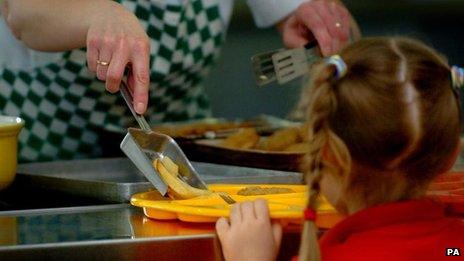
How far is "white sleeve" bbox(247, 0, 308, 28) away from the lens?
199 centimetres

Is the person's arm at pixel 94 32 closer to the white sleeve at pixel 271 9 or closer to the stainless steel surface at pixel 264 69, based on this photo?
the stainless steel surface at pixel 264 69

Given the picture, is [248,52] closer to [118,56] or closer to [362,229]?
[118,56]

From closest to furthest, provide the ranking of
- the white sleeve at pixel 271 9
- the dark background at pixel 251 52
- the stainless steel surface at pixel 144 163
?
the stainless steel surface at pixel 144 163 < the white sleeve at pixel 271 9 < the dark background at pixel 251 52

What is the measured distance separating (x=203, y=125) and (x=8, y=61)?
376 mm

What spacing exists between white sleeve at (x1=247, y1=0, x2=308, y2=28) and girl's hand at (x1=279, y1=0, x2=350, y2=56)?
0.05ft

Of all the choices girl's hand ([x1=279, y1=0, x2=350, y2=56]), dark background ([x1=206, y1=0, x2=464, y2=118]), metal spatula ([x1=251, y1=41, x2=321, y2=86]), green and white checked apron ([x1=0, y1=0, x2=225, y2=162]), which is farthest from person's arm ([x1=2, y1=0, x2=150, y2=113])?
dark background ([x1=206, y1=0, x2=464, y2=118])

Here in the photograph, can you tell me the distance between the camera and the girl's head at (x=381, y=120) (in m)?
1.05

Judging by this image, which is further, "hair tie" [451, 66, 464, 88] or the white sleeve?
the white sleeve

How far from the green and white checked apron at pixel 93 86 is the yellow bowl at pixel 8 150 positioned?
463 mm

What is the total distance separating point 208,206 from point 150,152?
180mm

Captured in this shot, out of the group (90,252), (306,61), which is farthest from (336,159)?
(306,61)

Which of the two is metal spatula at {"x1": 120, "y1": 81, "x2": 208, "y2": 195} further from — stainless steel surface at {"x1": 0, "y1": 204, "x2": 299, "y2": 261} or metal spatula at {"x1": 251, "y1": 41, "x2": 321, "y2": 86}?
metal spatula at {"x1": 251, "y1": 41, "x2": 321, "y2": 86}

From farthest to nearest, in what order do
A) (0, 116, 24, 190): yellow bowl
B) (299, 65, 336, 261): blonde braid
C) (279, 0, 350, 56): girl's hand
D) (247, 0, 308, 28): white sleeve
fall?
(247, 0, 308, 28): white sleeve, (279, 0, 350, 56): girl's hand, (0, 116, 24, 190): yellow bowl, (299, 65, 336, 261): blonde braid

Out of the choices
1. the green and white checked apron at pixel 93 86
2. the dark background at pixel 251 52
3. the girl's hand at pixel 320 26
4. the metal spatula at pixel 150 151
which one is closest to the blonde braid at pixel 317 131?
the metal spatula at pixel 150 151
